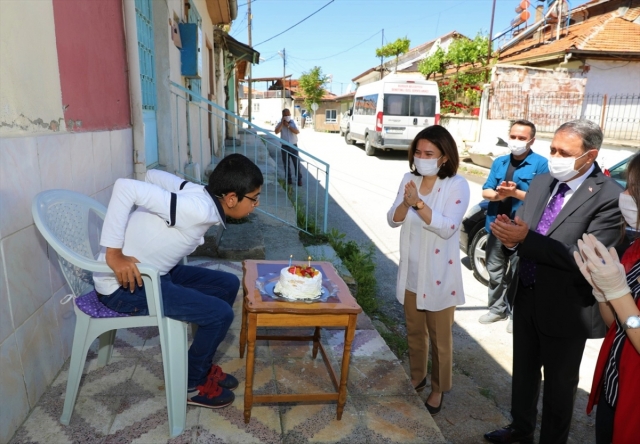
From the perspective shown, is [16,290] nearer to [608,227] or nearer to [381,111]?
[608,227]

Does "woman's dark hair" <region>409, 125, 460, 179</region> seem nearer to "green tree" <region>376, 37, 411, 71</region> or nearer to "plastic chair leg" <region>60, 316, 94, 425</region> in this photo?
"plastic chair leg" <region>60, 316, 94, 425</region>

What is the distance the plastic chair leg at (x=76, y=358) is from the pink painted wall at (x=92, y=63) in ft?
4.12

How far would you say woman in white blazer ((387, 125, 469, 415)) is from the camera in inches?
103

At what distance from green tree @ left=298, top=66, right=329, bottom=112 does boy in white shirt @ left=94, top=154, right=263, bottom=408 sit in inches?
1649

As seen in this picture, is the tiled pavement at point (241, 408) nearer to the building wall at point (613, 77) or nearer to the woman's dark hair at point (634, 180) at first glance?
the woman's dark hair at point (634, 180)

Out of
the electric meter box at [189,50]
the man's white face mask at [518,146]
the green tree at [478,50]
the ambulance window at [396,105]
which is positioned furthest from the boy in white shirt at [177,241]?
the green tree at [478,50]

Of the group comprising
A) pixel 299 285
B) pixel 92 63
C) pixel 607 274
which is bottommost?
pixel 299 285

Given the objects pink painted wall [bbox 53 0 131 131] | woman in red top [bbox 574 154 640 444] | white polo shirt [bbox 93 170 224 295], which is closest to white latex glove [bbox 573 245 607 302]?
woman in red top [bbox 574 154 640 444]

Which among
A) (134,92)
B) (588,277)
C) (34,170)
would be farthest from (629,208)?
(134,92)

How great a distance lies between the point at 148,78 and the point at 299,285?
392 cm

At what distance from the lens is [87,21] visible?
2.99 meters

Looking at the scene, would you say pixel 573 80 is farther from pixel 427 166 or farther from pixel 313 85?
pixel 313 85

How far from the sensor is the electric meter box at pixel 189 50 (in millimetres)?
6293

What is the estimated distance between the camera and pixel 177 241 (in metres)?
2.21
